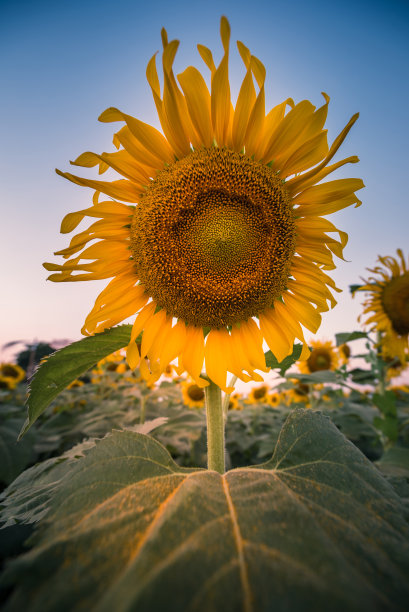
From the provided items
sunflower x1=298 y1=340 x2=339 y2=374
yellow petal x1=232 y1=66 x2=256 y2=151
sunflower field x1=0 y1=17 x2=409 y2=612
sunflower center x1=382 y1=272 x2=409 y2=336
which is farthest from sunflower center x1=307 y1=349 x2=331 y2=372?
yellow petal x1=232 y1=66 x2=256 y2=151

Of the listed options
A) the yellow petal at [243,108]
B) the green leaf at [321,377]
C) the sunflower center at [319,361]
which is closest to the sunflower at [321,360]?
the sunflower center at [319,361]

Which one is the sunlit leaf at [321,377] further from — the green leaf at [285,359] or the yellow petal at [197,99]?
the yellow petal at [197,99]

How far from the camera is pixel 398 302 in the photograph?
438 cm

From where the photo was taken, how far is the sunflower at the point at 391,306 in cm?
437

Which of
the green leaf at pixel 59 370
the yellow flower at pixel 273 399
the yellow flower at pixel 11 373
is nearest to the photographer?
the green leaf at pixel 59 370

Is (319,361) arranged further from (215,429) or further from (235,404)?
(215,429)

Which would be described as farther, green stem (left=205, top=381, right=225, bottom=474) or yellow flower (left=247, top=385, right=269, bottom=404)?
yellow flower (left=247, top=385, right=269, bottom=404)

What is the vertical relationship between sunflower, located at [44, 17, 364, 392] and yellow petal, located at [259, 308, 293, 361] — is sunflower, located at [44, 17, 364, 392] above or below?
above

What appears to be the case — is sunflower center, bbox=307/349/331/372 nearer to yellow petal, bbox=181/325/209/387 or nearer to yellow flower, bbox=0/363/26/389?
yellow petal, bbox=181/325/209/387

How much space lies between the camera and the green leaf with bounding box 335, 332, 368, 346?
168 inches

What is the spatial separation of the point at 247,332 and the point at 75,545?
1.26 metres

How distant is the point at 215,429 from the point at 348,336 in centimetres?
332

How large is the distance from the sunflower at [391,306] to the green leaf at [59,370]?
4130mm

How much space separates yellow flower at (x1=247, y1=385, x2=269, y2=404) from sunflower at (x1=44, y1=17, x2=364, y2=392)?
20.7 ft
